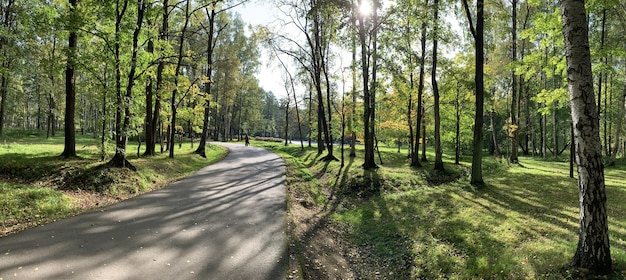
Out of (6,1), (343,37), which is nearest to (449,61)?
(343,37)

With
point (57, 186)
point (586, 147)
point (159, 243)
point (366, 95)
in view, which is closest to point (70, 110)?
point (57, 186)

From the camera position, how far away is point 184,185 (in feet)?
37.0

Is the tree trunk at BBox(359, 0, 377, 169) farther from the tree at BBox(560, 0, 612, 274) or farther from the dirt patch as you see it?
the tree at BBox(560, 0, 612, 274)

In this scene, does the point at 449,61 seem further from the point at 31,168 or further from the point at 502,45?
the point at 31,168

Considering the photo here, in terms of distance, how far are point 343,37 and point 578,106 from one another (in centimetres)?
1329

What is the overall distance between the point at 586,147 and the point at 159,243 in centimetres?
691

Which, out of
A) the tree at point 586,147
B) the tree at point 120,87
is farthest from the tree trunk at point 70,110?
the tree at point 586,147

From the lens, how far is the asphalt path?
4.72 meters

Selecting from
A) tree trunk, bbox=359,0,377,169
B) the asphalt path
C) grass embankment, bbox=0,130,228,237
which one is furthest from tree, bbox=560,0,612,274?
tree trunk, bbox=359,0,377,169

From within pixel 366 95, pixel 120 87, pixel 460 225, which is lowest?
pixel 460 225

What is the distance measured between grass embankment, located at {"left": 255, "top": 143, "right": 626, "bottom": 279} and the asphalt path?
111 centimetres

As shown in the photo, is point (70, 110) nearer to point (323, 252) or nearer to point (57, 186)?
point (57, 186)

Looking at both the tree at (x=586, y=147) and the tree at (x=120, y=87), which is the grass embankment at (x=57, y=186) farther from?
the tree at (x=586, y=147)

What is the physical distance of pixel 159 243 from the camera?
584cm
